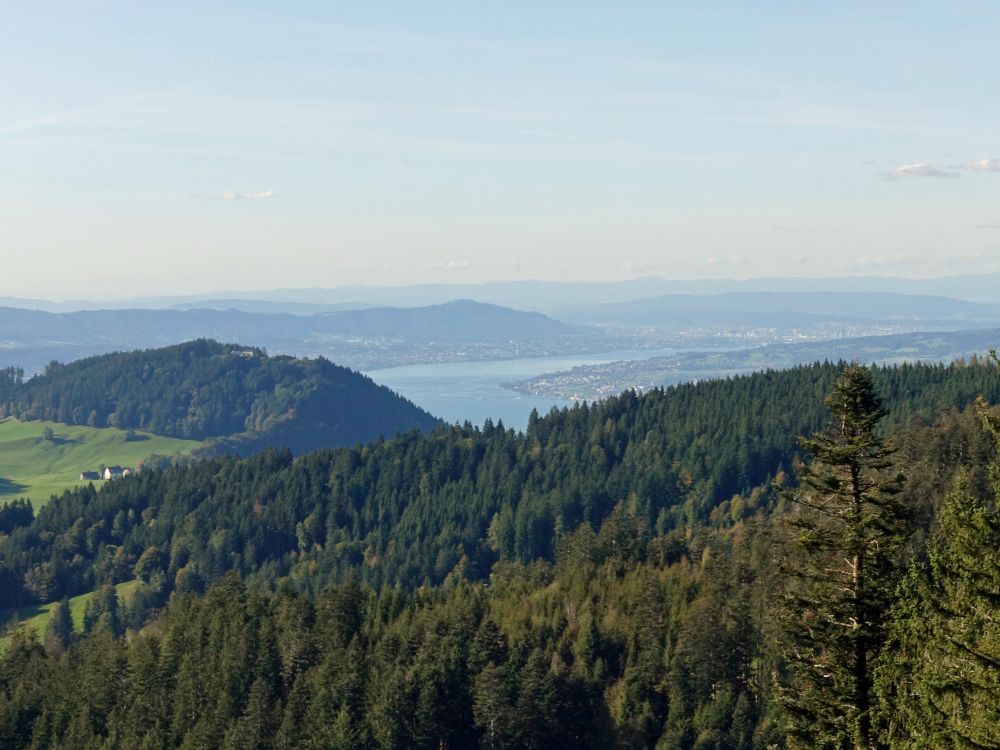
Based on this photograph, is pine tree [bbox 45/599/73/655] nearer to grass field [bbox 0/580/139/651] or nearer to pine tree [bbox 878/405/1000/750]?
grass field [bbox 0/580/139/651]

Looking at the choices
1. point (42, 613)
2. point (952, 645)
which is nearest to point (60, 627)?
point (42, 613)

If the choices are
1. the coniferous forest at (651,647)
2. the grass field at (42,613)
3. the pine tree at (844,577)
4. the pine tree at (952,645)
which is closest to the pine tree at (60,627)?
the grass field at (42,613)

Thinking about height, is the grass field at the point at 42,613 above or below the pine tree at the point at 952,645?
below

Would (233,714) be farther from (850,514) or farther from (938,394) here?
(938,394)

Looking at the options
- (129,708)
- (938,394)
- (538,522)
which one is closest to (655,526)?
(538,522)

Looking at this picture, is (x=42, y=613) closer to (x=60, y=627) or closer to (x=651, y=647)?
(x=60, y=627)

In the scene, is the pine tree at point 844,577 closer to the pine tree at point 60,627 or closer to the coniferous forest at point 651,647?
the coniferous forest at point 651,647
